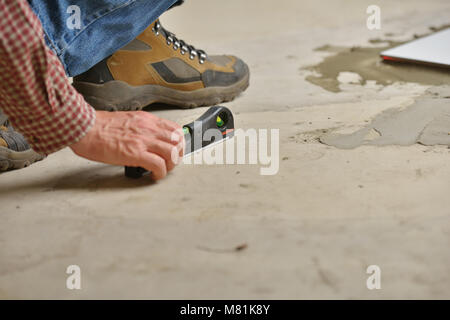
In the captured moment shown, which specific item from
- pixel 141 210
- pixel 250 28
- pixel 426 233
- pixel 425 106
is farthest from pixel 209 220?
pixel 250 28

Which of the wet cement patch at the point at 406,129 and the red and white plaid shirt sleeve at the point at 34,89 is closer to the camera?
the red and white plaid shirt sleeve at the point at 34,89

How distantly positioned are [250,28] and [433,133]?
1.48 meters

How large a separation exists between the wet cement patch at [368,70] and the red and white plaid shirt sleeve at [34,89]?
3.03ft

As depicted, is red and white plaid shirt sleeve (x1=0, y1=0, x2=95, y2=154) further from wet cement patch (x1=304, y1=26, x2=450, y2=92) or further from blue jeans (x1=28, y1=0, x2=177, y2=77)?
wet cement patch (x1=304, y1=26, x2=450, y2=92)

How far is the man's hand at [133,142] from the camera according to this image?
0.95 meters

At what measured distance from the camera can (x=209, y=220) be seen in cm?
87

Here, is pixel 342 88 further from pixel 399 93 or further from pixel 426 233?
pixel 426 233

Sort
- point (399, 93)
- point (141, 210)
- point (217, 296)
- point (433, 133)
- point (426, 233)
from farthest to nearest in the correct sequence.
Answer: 1. point (399, 93)
2. point (433, 133)
3. point (141, 210)
4. point (426, 233)
5. point (217, 296)

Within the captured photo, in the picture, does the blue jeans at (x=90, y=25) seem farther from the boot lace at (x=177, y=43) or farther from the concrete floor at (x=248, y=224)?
the concrete floor at (x=248, y=224)

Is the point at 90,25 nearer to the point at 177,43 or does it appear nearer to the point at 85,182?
the point at 177,43

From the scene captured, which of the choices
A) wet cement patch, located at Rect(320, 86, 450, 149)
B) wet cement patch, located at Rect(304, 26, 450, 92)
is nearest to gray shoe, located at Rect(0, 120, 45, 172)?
wet cement patch, located at Rect(320, 86, 450, 149)

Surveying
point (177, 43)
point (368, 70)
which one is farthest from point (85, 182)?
point (368, 70)

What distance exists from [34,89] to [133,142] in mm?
211

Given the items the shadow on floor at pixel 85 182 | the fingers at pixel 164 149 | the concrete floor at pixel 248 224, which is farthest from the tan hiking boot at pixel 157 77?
the fingers at pixel 164 149
